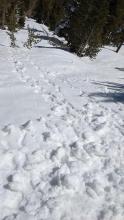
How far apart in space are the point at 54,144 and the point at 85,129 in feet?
3.41

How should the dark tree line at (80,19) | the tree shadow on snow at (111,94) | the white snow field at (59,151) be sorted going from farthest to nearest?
the dark tree line at (80,19), the tree shadow on snow at (111,94), the white snow field at (59,151)

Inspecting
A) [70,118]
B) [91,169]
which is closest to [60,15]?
[70,118]

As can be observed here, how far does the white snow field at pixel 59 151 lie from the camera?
4117mm

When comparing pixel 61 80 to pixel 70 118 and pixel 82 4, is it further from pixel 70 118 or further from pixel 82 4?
pixel 82 4

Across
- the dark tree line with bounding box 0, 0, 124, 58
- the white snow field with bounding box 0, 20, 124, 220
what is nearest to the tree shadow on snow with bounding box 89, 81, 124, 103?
the white snow field with bounding box 0, 20, 124, 220

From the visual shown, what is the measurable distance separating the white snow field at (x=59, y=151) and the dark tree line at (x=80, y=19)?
1082 centimetres

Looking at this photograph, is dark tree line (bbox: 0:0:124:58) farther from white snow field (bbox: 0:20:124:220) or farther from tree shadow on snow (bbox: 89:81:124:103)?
white snow field (bbox: 0:20:124:220)

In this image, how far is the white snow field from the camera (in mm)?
4117

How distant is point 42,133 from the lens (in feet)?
19.7

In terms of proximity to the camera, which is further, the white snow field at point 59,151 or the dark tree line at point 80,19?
the dark tree line at point 80,19

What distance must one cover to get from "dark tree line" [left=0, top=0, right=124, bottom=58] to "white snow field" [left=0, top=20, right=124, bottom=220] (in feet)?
35.5

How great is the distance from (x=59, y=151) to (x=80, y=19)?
16354mm

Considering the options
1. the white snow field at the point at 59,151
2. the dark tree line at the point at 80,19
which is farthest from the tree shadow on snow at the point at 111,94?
the dark tree line at the point at 80,19

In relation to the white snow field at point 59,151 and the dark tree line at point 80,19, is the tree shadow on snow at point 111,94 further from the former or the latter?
the dark tree line at point 80,19
